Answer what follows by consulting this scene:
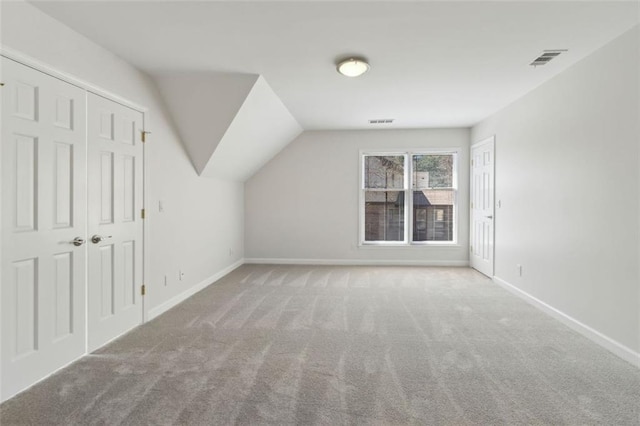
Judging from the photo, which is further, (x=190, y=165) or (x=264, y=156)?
(x=264, y=156)

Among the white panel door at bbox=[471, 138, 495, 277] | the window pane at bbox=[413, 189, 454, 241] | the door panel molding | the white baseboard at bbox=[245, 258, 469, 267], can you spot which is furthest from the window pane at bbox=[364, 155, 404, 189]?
the door panel molding

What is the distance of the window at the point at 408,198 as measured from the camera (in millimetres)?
6484

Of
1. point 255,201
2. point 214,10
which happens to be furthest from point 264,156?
point 214,10

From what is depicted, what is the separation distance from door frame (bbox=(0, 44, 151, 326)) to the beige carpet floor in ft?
2.04

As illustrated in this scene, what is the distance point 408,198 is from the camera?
656cm

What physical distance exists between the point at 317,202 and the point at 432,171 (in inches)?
87.6

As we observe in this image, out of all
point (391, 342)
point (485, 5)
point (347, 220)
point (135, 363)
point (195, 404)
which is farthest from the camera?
point (347, 220)

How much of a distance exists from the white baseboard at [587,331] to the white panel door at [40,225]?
418 centimetres

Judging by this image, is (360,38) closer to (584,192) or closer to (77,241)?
(584,192)

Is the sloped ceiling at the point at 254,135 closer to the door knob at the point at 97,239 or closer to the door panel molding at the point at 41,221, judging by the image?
the door panel molding at the point at 41,221

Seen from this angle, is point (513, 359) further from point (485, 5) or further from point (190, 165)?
point (190, 165)

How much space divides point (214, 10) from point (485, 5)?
1820 mm

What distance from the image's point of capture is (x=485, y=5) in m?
2.31

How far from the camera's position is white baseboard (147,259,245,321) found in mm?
3629
